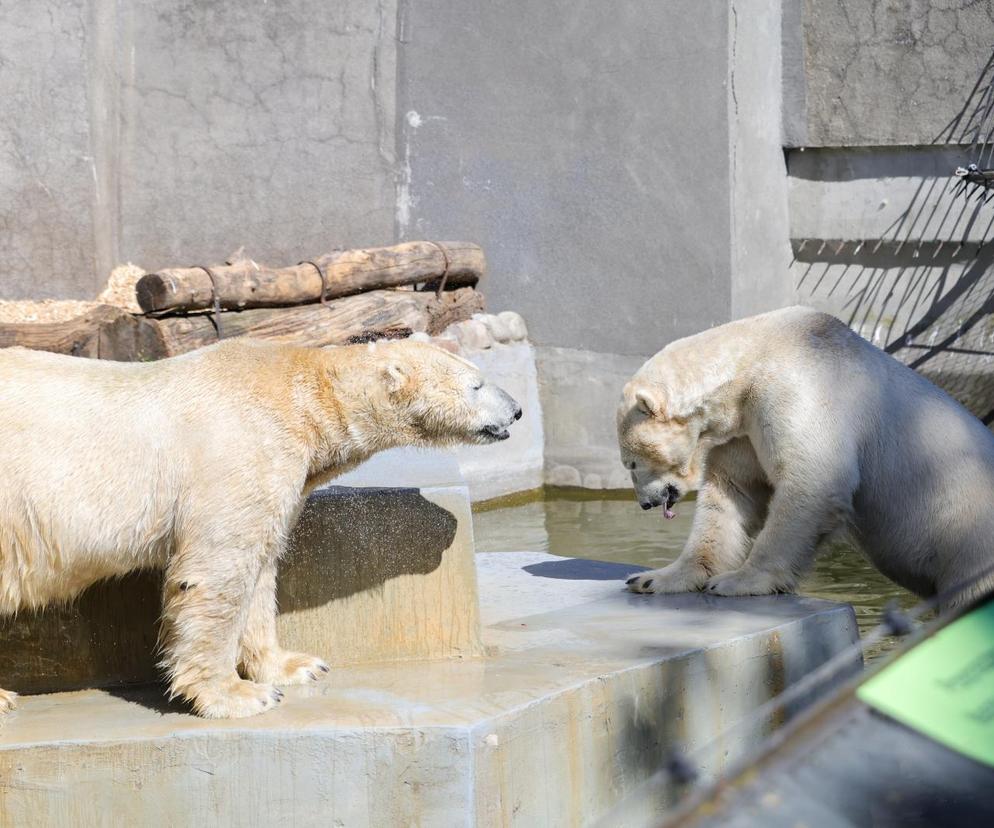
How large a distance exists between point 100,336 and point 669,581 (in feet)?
15.0

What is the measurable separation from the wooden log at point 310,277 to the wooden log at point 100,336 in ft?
0.64

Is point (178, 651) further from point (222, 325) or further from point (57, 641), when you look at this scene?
point (222, 325)

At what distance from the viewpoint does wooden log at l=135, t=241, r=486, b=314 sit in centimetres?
816

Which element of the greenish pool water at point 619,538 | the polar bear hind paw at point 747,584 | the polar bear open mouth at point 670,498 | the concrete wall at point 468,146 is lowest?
the greenish pool water at point 619,538

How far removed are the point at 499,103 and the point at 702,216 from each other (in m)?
1.77

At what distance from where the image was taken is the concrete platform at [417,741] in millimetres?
3400

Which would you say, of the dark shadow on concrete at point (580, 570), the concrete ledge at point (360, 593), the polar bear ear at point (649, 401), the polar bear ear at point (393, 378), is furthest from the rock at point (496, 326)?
the polar bear ear at point (393, 378)

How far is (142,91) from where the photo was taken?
32.6 feet

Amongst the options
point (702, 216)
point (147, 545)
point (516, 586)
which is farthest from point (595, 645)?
point (702, 216)

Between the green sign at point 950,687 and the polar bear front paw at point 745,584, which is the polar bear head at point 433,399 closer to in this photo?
the polar bear front paw at point 745,584

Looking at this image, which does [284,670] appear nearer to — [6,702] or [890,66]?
[6,702]

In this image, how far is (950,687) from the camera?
1.37m

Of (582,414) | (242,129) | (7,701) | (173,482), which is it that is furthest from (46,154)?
(173,482)

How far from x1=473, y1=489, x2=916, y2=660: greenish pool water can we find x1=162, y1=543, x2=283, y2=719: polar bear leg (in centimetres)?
310
